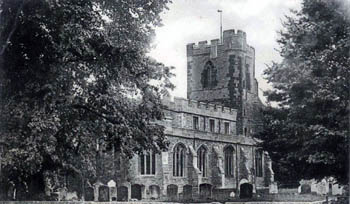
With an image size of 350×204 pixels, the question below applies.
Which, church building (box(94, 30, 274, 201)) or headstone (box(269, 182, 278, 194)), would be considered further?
headstone (box(269, 182, 278, 194))

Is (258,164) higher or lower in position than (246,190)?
higher

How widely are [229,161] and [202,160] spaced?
4.50 meters

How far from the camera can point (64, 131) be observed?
19.8m

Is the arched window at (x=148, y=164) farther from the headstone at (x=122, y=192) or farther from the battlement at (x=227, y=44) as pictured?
the battlement at (x=227, y=44)

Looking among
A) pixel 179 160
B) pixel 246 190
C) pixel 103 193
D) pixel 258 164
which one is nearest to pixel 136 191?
pixel 103 193

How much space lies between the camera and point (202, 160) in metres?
48.8

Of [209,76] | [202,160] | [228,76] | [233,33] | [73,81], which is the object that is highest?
[233,33]

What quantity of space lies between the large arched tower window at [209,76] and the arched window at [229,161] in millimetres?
9679

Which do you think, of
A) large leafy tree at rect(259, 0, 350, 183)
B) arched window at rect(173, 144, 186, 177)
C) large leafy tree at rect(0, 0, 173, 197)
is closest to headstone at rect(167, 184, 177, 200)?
arched window at rect(173, 144, 186, 177)

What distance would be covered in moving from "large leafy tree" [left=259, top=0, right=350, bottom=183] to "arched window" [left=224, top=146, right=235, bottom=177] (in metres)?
28.9

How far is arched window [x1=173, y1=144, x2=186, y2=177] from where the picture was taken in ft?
148

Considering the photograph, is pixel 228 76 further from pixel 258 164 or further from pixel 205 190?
pixel 205 190

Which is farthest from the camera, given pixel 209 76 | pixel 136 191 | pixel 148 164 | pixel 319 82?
pixel 209 76

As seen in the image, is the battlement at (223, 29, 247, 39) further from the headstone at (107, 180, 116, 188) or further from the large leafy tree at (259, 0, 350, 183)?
the large leafy tree at (259, 0, 350, 183)
